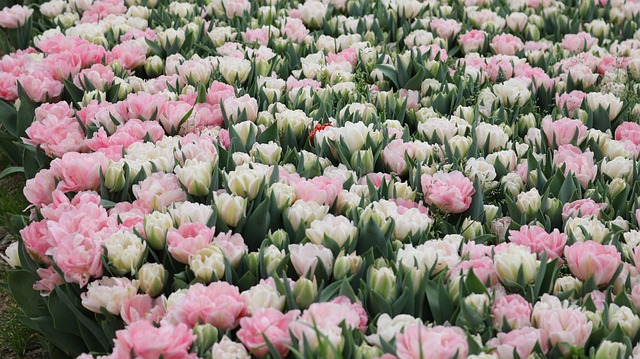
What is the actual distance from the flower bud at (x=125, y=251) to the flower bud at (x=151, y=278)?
0.12 ft

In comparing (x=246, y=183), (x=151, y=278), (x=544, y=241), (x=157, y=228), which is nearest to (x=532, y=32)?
(x=544, y=241)

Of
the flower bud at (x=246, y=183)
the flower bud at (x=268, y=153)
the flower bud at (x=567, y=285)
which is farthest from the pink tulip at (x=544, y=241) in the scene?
the flower bud at (x=268, y=153)

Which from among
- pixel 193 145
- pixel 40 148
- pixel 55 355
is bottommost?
pixel 55 355

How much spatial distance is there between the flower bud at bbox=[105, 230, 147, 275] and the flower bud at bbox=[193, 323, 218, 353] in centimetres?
40

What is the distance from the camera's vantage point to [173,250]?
204cm

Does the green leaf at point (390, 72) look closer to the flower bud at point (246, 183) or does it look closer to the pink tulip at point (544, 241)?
the flower bud at point (246, 183)

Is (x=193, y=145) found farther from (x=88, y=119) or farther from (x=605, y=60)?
(x=605, y=60)

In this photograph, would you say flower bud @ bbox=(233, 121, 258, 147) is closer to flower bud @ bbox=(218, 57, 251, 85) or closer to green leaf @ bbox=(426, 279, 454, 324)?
flower bud @ bbox=(218, 57, 251, 85)

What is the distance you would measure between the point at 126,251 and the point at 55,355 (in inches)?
29.5

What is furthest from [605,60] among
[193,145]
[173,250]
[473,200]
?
[173,250]

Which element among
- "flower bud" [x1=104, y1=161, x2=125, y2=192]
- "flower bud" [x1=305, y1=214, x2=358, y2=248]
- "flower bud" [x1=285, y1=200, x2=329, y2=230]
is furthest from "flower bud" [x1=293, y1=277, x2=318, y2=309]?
"flower bud" [x1=104, y1=161, x2=125, y2=192]

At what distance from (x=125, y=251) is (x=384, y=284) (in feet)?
2.30

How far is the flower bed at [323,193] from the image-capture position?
70.6 inches

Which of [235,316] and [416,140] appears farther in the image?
[416,140]
